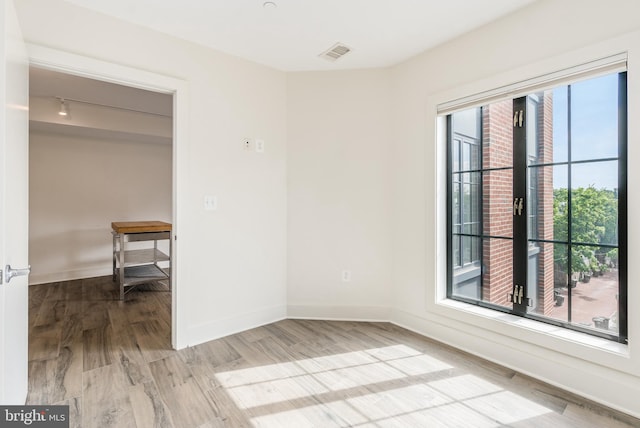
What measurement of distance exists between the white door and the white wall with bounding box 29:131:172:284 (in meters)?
3.78

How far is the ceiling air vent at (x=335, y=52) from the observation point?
8.80ft

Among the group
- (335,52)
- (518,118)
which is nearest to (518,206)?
(518,118)

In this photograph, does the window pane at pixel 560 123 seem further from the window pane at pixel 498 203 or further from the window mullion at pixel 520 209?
the window pane at pixel 498 203

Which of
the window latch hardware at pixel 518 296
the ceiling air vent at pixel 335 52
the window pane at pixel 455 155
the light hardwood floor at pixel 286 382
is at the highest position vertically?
the ceiling air vent at pixel 335 52

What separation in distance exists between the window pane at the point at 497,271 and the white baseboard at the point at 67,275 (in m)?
5.59

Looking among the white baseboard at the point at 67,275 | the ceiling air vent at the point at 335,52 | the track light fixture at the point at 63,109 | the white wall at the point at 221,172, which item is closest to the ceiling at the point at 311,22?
the ceiling air vent at the point at 335,52

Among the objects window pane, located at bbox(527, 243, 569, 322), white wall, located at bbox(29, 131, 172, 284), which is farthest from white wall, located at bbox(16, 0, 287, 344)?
white wall, located at bbox(29, 131, 172, 284)

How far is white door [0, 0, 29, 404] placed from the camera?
1217 millimetres

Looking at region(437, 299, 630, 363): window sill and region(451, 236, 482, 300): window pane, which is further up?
region(451, 236, 482, 300): window pane

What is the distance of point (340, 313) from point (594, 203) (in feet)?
7.29

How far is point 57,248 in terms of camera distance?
15.7 feet

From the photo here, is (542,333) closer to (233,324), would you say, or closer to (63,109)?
(233,324)

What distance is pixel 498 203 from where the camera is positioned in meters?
2.44

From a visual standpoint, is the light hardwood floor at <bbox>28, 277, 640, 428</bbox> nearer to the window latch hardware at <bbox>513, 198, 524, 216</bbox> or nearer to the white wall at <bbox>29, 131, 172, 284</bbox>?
the window latch hardware at <bbox>513, 198, 524, 216</bbox>
